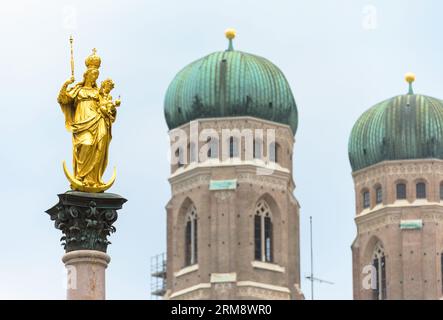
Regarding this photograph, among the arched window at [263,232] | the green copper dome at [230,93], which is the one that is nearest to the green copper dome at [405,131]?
the green copper dome at [230,93]

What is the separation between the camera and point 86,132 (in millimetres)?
39406

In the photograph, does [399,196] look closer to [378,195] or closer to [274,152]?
[378,195]

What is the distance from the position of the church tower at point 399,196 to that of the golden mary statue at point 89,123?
10071 cm

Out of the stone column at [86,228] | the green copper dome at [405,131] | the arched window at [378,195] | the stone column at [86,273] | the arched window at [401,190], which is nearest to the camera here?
the stone column at [86,273]

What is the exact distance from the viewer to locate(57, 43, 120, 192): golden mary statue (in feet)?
129

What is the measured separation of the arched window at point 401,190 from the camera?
5620 inches

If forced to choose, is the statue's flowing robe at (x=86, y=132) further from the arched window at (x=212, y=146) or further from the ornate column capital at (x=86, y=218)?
the arched window at (x=212, y=146)

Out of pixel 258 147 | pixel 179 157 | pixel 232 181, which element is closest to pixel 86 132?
pixel 232 181

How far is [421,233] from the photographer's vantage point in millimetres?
141125

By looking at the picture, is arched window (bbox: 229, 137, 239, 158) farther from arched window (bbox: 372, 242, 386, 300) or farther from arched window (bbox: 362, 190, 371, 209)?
arched window (bbox: 372, 242, 386, 300)

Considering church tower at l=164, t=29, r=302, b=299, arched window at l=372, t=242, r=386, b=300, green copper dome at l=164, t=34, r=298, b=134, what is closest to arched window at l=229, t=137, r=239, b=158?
church tower at l=164, t=29, r=302, b=299

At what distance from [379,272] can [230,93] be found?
52.5 ft

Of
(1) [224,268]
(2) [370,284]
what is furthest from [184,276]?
(2) [370,284]
